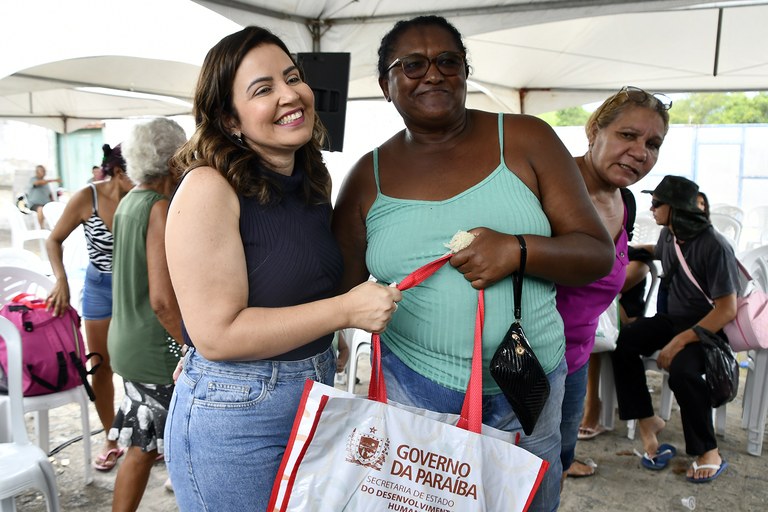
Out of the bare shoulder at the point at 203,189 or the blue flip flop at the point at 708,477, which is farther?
the blue flip flop at the point at 708,477

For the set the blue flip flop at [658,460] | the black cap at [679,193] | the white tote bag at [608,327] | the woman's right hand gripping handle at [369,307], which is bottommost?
the blue flip flop at [658,460]

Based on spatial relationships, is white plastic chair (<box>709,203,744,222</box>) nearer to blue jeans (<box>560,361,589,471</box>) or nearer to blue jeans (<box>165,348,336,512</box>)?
blue jeans (<box>560,361,589,471</box>)

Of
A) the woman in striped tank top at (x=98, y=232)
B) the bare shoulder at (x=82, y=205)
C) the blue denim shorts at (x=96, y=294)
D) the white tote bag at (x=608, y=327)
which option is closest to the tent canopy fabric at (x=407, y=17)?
the woman in striped tank top at (x=98, y=232)

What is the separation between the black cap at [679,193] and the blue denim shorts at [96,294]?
348 centimetres

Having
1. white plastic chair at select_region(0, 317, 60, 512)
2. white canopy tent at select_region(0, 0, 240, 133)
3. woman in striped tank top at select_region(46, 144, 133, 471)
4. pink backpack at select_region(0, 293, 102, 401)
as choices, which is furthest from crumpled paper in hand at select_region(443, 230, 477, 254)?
woman in striped tank top at select_region(46, 144, 133, 471)

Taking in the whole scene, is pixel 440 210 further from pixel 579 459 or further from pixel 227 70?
pixel 579 459

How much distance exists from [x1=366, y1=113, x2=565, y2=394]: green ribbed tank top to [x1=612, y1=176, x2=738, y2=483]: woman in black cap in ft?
7.97

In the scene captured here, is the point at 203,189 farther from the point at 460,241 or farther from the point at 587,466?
the point at 587,466

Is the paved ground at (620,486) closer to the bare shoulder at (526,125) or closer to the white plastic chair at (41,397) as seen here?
the white plastic chair at (41,397)

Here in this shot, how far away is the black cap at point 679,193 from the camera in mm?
3695

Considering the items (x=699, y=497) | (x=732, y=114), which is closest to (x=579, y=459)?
(x=699, y=497)

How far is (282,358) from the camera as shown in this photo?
1376mm

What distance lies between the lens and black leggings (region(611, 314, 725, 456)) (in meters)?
3.47

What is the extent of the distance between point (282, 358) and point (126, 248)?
4.86 feet
